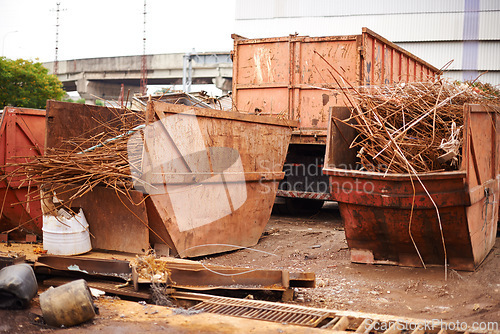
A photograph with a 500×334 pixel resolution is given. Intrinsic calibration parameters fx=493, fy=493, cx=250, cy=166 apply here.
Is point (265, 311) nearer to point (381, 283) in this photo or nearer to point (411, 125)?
point (381, 283)

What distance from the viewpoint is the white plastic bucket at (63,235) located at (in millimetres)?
5316

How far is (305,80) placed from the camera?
8.49m

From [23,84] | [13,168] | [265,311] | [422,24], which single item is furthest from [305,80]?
[422,24]

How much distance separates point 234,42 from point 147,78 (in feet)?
89.8

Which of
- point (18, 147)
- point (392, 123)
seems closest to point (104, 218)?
point (18, 147)

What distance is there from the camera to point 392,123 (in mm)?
5727

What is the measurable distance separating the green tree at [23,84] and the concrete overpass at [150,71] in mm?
9478

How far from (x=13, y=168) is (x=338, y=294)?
443 cm

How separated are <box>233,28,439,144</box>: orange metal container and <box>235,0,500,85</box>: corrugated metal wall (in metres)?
21.2

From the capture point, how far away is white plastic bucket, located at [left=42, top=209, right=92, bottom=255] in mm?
5316

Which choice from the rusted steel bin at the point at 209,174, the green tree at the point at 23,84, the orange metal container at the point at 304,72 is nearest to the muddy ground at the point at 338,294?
the rusted steel bin at the point at 209,174

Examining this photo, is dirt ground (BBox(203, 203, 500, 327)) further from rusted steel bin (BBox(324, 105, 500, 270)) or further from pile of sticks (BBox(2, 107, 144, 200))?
pile of sticks (BBox(2, 107, 144, 200))

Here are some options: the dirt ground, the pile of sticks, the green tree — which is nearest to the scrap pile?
the dirt ground

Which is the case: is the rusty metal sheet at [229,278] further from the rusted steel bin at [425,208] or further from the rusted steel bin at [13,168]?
the rusted steel bin at [13,168]
